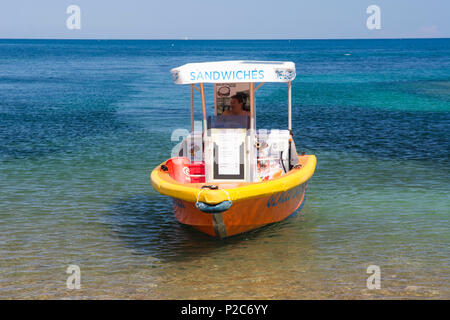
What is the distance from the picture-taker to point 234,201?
947cm

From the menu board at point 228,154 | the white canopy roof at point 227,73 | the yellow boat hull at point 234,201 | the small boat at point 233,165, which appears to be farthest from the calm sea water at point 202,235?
the white canopy roof at point 227,73

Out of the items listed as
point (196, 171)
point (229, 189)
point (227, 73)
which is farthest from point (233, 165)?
point (227, 73)

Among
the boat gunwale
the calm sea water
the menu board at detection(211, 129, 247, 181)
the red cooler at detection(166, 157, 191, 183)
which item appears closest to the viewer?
the calm sea water

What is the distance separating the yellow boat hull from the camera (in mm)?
9516

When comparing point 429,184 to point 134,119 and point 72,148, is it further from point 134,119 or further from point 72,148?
point 134,119

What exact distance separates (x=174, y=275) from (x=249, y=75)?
11.4ft

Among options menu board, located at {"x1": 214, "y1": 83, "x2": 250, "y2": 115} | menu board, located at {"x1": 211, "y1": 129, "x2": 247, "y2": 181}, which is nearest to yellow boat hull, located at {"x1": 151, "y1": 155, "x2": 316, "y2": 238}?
menu board, located at {"x1": 211, "y1": 129, "x2": 247, "y2": 181}

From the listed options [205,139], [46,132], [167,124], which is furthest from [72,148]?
[205,139]

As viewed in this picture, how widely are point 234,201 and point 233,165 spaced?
1.45 metres

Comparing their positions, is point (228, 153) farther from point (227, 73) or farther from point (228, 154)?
point (227, 73)

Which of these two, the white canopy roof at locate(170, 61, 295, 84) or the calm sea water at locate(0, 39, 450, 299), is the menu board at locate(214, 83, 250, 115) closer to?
the white canopy roof at locate(170, 61, 295, 84)

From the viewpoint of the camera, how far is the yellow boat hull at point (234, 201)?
9.52m

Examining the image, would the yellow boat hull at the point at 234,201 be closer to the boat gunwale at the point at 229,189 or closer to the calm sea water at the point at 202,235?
the boat gunwale at the point at 229,189
